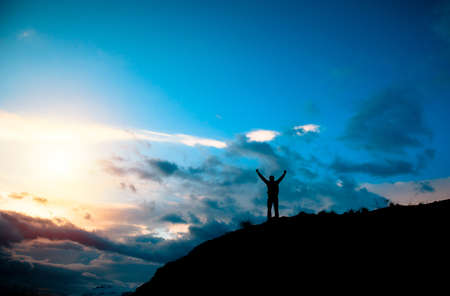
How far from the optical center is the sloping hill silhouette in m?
10.1

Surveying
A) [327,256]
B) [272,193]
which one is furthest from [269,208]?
[327,256]

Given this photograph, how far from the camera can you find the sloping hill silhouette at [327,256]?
1010cm

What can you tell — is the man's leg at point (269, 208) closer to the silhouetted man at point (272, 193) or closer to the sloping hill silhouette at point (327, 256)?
the silhouetted man at point (272, 193)

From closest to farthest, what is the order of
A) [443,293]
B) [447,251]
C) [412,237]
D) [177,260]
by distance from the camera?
1. [443,293]
2. [447,251]
3. [412,237]
4. [177,260]

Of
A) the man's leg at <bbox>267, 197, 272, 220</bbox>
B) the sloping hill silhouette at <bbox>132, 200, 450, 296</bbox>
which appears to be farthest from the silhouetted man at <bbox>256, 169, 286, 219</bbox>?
the sloping hill silhouette at <bbox>132, 200, 450, 296</bbox>

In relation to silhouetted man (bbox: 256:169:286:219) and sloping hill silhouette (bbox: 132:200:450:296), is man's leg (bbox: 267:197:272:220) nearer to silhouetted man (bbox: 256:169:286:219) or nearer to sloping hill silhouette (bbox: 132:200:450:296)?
silhouetted man (bbox: 256:169:286:219)

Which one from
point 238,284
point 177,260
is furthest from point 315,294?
point 177,260

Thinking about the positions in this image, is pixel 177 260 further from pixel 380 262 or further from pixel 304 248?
pixel 380 262

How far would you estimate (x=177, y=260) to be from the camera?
20406 mm

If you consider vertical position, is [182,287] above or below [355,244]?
below

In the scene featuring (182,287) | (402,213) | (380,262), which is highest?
(402,213)

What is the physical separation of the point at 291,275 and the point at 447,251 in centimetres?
583

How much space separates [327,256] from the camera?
12227mm

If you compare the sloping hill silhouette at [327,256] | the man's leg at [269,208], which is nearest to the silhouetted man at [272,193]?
the man's leg at [269,208]
